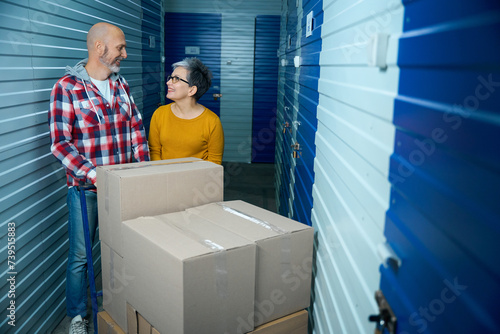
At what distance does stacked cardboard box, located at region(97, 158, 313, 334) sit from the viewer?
173cm

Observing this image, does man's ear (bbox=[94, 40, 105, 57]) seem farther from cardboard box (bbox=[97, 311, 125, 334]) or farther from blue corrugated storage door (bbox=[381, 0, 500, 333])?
blue corrugated storage door (bbox=[381, 0, 500, 333])

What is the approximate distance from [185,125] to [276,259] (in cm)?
168

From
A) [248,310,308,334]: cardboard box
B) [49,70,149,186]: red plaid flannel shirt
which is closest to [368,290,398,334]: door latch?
[248,310,308,334]: cardboard box

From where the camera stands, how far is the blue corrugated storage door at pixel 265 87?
27.1 ft

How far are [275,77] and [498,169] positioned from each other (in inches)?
310

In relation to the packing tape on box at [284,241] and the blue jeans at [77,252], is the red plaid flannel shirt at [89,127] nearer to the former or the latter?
the blue jeans at [77,252]

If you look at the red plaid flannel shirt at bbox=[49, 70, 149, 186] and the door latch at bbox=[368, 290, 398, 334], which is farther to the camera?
the red plaid flannel shirt at bbox=[49, 70, 149, 186]

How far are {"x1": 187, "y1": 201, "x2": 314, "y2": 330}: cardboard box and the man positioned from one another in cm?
105

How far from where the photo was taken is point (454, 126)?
893 mm

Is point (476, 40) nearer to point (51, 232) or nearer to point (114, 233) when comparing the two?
point (114, 233)

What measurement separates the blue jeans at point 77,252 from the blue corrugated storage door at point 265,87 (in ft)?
19.6

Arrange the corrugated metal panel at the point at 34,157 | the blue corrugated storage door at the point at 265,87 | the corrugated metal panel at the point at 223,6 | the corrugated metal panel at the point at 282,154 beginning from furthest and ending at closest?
the blue corrugated storage door at the point at 265,87, the corrugated metal panel at the point at 223,6, the corrugated metal panel at the point at 282,154, the corrugated metal panel at the point at 34,157

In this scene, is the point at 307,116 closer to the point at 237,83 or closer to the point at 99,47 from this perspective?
the point at 99,47

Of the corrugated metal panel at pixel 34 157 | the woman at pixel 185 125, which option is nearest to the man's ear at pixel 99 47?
the corrugated metal panel at pixel 34 157
